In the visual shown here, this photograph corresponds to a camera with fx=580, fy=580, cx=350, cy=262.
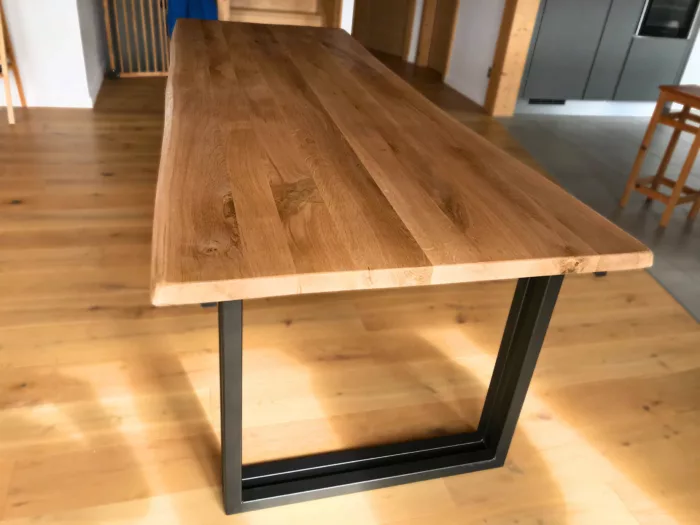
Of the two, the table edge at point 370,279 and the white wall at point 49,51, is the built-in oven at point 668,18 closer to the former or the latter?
the white wall at point 49,51

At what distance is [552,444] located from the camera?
5.46 feet

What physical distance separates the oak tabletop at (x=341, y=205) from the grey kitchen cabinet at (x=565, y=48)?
3046mm

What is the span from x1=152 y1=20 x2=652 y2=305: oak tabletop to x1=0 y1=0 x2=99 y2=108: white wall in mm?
2423

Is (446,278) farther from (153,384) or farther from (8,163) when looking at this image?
(8,163)

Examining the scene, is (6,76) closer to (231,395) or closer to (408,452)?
(231,395)

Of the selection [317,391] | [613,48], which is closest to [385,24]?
[613,48]

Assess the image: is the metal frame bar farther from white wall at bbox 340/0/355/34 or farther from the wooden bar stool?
white wall at bbox 340/0/355/34

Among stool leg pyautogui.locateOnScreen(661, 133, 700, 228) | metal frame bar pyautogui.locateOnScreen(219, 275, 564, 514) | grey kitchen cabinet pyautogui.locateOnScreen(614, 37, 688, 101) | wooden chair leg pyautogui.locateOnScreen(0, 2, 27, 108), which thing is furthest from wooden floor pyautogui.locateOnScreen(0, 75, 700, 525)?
grey kitchen cabinet pyautogui.locateOnScreen(614, 37, 688, 101)

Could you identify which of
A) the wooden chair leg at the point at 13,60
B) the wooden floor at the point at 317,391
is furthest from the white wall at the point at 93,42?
the wooden floor at the point at 317,391

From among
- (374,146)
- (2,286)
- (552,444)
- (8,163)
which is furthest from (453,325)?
(8,163)

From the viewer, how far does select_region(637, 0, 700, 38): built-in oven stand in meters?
4.46

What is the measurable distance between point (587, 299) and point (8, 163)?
293 centimetres

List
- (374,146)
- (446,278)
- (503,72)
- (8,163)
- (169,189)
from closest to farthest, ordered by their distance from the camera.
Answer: (446,278) < (169,189) < (374,146) < (8,163) < (503,72)

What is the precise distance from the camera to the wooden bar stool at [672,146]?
9.29ft
